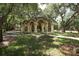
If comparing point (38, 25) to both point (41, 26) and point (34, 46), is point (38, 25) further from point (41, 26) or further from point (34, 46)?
point (34, 46)

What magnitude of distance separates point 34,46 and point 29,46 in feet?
0.21

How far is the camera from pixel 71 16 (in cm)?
201

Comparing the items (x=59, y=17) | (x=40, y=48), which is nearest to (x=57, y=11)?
(x=59, y=17)

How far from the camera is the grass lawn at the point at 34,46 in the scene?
6.54ft

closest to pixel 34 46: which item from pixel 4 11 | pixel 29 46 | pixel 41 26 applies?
pixel 29 46

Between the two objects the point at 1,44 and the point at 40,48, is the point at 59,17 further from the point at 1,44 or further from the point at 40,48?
the point at 1,44

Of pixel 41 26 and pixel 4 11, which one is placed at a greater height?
pixel 4 11

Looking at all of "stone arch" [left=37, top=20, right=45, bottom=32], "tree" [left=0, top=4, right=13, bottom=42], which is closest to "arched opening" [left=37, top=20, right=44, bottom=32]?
"stone arch" [left=37, top=20, right=45, bottom=32]

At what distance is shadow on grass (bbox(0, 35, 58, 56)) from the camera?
1997 mm

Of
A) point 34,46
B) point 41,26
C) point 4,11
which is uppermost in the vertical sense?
point 4,11

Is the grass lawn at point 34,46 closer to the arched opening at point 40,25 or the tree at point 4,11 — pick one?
the arched opening at point 40,25

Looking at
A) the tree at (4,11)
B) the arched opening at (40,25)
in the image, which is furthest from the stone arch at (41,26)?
the tree at (4,11)

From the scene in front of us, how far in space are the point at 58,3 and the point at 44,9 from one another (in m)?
0.20

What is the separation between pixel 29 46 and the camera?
6.61 ft
